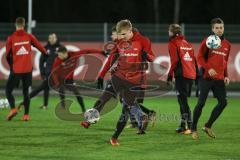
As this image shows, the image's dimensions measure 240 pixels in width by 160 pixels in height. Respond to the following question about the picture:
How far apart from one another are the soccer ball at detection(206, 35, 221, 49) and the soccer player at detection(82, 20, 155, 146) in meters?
1.21

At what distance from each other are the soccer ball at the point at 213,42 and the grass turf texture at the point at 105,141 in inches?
69.7

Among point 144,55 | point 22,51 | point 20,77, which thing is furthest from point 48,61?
point 144,55

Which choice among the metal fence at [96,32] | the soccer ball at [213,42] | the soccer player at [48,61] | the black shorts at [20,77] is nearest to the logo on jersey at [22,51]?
the black shorts at [20,77]

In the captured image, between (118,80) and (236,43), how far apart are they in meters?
17.2

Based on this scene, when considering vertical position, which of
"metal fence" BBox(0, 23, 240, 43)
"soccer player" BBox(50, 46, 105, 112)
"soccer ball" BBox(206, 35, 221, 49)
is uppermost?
"soccer ball" BBox(206, 35, 221, 49)

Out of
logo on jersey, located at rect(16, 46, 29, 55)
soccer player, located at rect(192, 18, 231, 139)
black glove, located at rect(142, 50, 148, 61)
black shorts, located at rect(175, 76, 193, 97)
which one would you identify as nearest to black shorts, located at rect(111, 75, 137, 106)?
black glove, located at rect(142, 50, 148, 61)

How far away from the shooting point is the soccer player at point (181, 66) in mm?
14898

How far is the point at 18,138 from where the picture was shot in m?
14.2

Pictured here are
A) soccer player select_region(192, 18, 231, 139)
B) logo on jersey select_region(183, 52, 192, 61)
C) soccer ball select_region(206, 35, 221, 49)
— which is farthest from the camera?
logo on jersey select_region(183, 52, 192, 61)

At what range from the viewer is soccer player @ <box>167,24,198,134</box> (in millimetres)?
14898

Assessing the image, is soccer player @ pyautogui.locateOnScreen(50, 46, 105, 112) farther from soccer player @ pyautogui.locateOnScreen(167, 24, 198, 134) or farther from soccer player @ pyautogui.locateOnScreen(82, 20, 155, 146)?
soccer player @ pyautogui.locateOnScreen(82, 20, 155, 146)

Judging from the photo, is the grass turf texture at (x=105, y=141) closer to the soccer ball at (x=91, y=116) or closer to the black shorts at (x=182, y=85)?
the soccer ball at (x=91, y=116)

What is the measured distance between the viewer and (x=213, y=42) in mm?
13852

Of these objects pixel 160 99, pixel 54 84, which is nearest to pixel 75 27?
pixel 160 99
